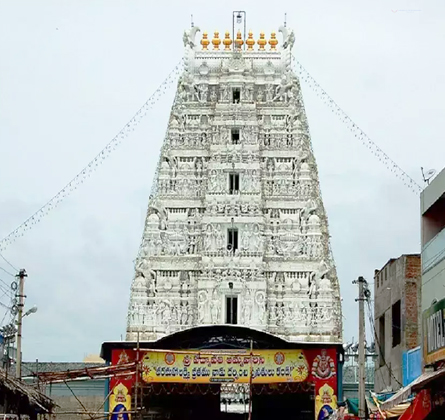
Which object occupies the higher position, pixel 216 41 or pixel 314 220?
pixel 216 41

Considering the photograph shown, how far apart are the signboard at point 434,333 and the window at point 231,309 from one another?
24352mm

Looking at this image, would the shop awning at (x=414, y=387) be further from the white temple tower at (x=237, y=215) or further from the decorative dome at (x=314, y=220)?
the decorative dome at (x=314, y=220)

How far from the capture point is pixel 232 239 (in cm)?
5459

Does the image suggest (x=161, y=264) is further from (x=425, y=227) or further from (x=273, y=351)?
(x=425, y=227)

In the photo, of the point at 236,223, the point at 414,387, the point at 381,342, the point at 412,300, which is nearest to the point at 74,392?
the point at 236,223

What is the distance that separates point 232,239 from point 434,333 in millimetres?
27370

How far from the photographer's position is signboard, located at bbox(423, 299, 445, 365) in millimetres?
26750

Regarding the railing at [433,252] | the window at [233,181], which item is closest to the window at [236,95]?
the window at [233,181]

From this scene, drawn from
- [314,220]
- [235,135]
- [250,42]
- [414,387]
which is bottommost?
[414,387]

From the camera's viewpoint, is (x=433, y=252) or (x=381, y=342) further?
(x=381, y=342)

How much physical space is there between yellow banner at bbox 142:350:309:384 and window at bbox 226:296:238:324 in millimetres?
8120

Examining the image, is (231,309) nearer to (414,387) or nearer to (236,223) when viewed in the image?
(236,223)

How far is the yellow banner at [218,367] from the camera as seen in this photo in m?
44.1

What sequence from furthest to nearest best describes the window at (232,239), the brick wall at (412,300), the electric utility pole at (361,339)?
the window at (232,239)
the brick wall at (412,300)
the electric utility pole at (361,339)
